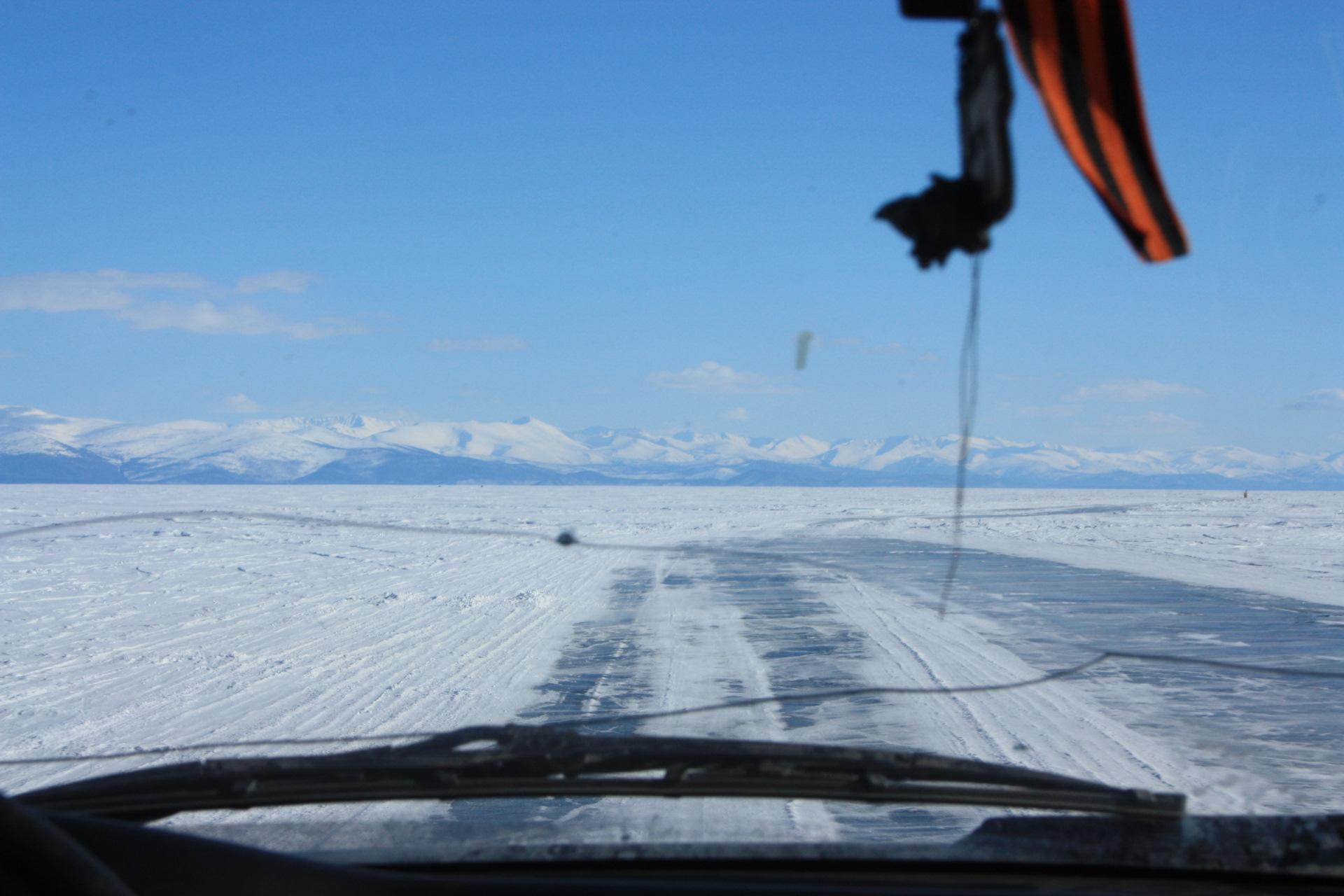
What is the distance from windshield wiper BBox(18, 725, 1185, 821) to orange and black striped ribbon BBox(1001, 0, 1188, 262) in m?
1.39

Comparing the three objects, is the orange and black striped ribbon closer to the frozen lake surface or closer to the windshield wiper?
the windshield wiper

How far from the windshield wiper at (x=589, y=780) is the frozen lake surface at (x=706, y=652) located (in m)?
0.60

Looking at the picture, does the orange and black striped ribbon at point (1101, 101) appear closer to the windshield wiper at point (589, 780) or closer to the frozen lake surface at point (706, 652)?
the windshield wiper at point (589, 780)

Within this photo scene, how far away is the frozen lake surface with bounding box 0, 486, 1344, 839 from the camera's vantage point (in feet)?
14.5

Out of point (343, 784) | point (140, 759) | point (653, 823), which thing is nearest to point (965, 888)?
point (653, 823)

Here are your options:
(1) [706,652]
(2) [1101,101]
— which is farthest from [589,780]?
(1) [706,652]

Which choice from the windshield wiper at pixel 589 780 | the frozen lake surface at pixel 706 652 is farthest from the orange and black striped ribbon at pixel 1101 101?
the frozen lake surface at pixel 706 652

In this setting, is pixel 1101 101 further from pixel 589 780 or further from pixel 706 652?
pixel 706 652

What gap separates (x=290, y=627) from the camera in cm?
833

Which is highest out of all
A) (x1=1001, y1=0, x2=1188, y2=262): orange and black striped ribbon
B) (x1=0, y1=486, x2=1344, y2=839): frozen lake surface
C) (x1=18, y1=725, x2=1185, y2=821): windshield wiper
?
(x1=1001, y1=0, x2=1188, y2=262): orange and black striped ribbon

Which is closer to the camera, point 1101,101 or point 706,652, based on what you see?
point 1101,101

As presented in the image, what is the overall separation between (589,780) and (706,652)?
15.1 ft

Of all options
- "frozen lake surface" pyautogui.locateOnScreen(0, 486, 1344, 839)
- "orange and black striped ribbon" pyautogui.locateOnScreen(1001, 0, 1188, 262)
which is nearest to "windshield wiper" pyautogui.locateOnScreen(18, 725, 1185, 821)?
"frozen lake surface" pyautogui.locateOnScreen(0, 486, 1344, 839)

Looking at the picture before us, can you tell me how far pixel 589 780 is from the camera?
99.1 inches
